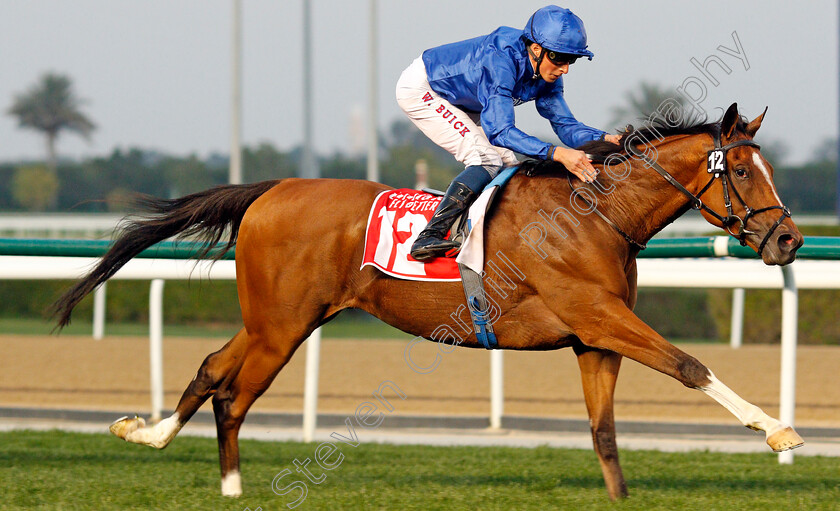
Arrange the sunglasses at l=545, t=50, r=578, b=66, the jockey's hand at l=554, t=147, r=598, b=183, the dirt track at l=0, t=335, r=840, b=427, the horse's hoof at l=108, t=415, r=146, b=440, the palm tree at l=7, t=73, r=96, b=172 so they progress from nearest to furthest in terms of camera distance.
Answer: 1. the jockey's hand at l=554, t=147, r=598, b=183
2. the sunglasses at l=545, t=50, r=578, b=66
3. the horse's hoof at l=108, t=415, r=146, b=440
4. the dirt track at l=0, t=335, r=840, b=427
5. the palm tree at l=7, t=73, r=96, b=172

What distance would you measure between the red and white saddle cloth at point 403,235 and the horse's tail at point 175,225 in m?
0.65

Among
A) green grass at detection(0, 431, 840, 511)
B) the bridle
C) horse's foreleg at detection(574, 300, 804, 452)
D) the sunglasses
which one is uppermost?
the sunglasses

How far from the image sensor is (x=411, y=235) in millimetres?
3867

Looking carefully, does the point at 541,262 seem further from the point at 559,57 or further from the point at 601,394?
the point at 559,57

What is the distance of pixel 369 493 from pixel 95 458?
1.62 meters

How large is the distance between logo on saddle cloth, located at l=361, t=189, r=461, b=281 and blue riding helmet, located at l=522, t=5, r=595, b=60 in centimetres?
73

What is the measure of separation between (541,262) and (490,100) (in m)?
0.64

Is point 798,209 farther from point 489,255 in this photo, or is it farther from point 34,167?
point 489,255

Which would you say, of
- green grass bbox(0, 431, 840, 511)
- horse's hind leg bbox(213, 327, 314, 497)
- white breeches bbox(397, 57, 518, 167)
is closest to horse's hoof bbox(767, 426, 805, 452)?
green grass bbox(0, 431, 840, 511)

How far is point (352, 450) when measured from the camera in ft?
16.5

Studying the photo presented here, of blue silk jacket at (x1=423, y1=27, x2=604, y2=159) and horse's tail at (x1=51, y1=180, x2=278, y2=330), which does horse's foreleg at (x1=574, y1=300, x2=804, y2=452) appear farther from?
horse's tail at (x1=51, y1=180, x2=278, y2=330)

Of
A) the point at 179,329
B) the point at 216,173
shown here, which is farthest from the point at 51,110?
the point at 179,329

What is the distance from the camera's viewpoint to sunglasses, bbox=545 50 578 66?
3.78 meters

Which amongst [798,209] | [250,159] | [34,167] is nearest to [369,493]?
[250,159]
